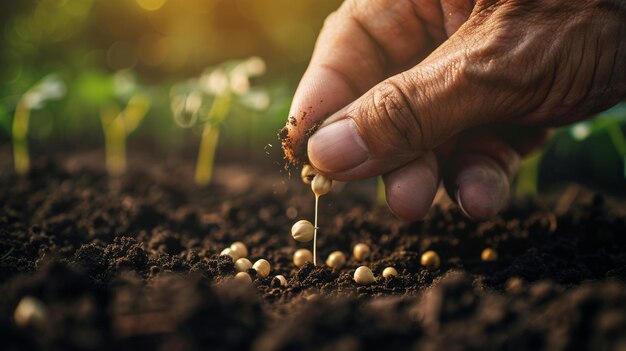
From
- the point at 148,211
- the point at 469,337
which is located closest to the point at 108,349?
the point at 469,337

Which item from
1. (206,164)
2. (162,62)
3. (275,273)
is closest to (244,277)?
(275,273)

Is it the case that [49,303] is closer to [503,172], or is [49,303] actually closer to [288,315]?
[288,315]

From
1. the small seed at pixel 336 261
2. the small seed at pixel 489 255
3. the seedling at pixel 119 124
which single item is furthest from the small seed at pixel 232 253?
the seedling at pixel 119 124

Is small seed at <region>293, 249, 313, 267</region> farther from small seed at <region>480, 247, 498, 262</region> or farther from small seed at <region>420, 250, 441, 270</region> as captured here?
small seed at <region>480, 247, 498, 262</region>

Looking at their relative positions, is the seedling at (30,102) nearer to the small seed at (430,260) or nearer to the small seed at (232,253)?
the small seed at (232,253)

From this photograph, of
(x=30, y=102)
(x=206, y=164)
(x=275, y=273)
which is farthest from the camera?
(x=206, y=164)

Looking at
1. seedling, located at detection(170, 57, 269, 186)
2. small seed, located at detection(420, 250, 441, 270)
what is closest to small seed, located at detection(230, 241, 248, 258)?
small seed, located at detection(420, 250, 441, 270)

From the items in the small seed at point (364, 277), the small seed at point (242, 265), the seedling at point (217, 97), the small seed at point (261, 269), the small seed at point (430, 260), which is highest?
the seedling at point (217, 97)

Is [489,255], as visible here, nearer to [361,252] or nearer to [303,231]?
[361,252]
